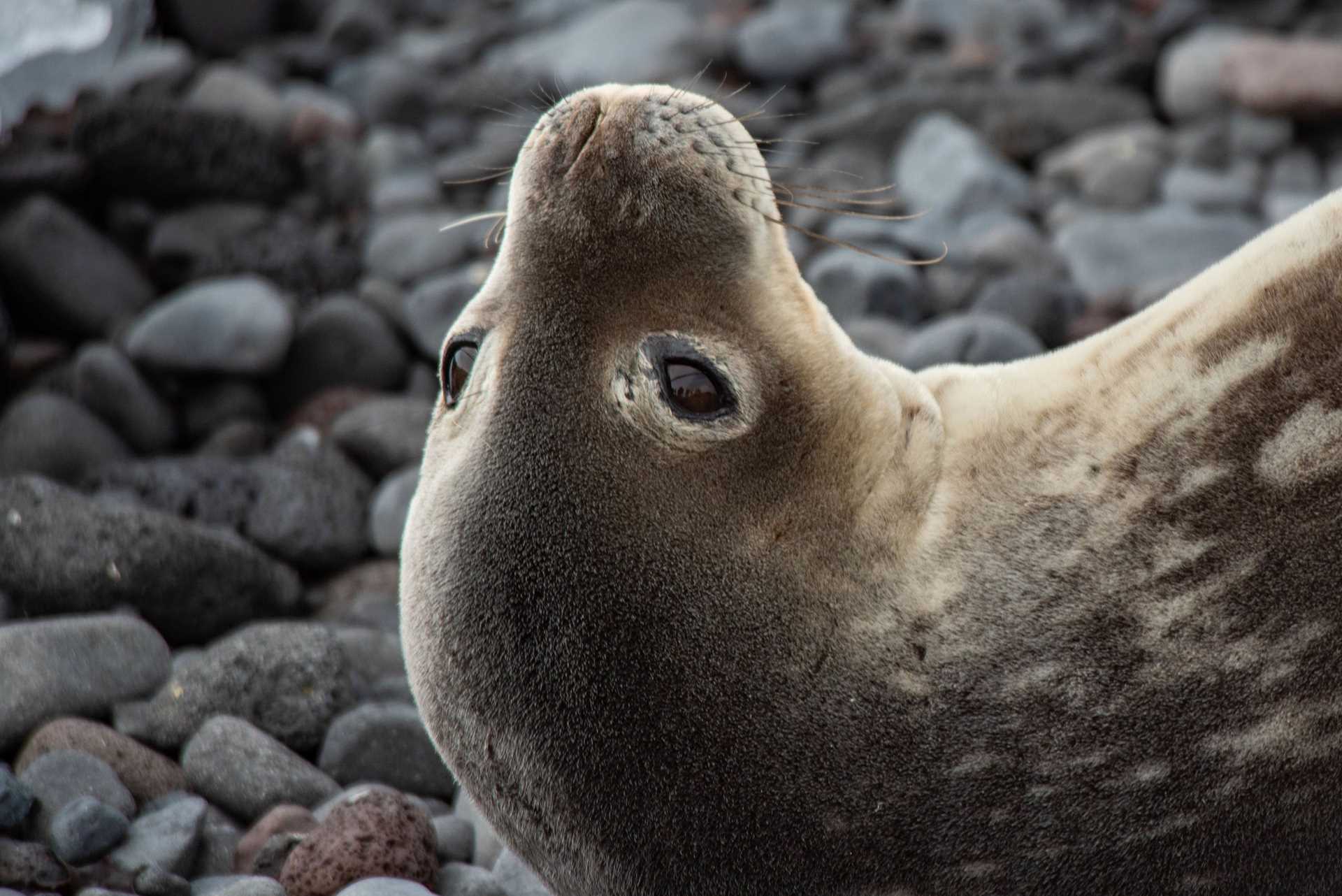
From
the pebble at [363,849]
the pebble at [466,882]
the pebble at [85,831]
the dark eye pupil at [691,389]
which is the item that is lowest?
the pebble at [466,882]

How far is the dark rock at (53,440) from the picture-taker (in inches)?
318

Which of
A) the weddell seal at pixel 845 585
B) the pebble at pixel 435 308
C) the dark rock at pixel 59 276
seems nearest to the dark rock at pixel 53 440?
the dark rock at pixel 59 276

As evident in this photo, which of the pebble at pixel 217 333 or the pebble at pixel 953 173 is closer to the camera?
the pebble at pixel 217 333

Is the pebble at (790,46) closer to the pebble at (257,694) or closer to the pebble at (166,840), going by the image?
the pebble at (257,694)

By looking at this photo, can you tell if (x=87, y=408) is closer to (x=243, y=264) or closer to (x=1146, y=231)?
(x=243, y=264)

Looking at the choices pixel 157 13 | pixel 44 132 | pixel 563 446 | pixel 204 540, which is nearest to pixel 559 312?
pixel 563 446

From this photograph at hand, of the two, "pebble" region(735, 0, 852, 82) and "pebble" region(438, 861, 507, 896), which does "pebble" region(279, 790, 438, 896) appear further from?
"pebble" region(735, 0, 852, 82)

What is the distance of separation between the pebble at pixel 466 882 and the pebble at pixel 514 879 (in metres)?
0.02

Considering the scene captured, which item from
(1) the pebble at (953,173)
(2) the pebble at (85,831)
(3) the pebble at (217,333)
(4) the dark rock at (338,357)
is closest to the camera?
(2) the pebble at (85,831)

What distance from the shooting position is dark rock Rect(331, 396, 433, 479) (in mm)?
8117

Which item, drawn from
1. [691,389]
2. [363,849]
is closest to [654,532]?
[691,389]

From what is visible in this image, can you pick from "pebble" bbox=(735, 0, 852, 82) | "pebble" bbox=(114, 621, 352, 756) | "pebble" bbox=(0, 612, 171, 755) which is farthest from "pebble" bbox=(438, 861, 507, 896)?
"pebble" bbox=(735, 0, 852, 82)

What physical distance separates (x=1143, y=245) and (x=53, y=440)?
643 cm

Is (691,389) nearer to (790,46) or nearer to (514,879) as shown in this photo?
(514,879)
